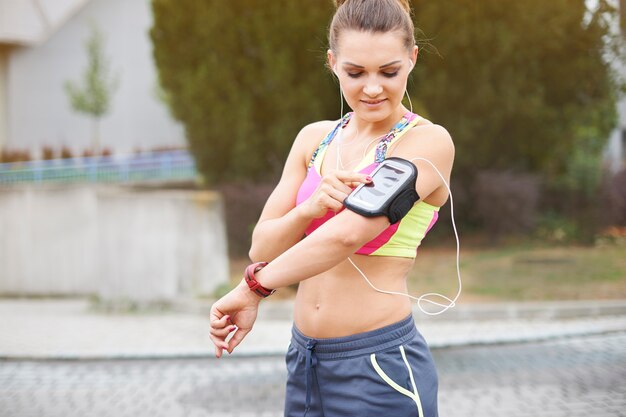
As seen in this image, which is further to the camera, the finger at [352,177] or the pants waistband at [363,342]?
the pants waistband at [363,342]

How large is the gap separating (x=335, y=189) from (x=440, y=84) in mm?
12756

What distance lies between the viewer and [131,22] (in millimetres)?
26344

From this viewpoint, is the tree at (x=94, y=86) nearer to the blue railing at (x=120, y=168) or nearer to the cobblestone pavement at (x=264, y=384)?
the blue railing at (x=120, y=168)

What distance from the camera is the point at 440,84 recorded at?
14.6m

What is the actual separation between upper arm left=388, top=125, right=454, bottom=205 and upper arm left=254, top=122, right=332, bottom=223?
35 cm

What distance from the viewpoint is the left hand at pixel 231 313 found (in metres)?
2.34

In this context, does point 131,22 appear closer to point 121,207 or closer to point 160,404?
point 121,207

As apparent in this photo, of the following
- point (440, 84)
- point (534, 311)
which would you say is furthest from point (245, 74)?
point (534, 311)

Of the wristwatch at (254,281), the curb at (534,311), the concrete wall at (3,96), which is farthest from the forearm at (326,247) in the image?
the concrete wall at (3,96)

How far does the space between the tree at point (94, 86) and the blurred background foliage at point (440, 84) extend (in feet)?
33.5

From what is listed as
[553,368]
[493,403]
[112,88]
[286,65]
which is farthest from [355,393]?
[112,88]

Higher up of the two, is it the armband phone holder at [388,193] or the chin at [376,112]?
the chin at [376,112]

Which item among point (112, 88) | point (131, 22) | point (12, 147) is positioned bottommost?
point (12, 147)

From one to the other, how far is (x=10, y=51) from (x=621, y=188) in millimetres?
17888
